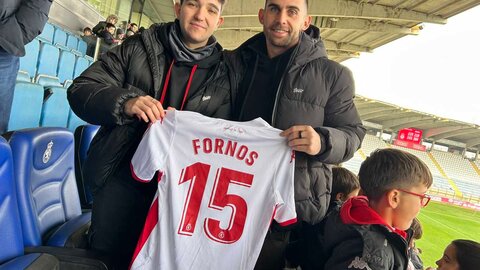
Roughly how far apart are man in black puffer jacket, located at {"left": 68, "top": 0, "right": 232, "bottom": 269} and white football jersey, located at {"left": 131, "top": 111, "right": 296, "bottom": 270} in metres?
0.09

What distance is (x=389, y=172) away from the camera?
4.00 feet

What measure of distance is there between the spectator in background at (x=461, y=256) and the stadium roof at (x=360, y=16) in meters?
8.16

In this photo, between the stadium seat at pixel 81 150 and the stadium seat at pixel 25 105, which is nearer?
the stadium seat at pixel 81 150

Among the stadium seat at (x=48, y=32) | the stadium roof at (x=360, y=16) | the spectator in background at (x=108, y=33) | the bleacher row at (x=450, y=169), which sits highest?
the stadium roof at (x=360, y=16)

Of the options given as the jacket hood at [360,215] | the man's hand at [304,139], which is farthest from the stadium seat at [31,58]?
the jacket hood at [360,215]

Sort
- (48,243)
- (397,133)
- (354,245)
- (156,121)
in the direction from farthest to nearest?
1. (397,133)
2. (48,243)
3. (156,121)
4. (354,245)

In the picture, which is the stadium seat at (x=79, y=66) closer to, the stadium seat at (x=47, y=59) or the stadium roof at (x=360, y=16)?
the stadium seat at (x=47, y=59)

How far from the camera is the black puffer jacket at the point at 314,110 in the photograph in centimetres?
123

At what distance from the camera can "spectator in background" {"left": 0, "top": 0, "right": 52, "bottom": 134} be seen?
1439 millimetres

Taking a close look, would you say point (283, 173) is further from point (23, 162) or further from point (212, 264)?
point (23, 162)

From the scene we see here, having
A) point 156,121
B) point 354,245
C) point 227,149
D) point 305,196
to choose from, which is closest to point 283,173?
point 305,196

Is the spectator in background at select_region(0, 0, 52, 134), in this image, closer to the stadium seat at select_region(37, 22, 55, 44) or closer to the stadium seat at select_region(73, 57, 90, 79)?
the stadium seat at select_region(73, 57, 90, 79)

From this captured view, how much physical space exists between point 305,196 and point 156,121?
22.4 inches

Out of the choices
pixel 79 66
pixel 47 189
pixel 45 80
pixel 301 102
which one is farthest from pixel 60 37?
pixel 301 102
